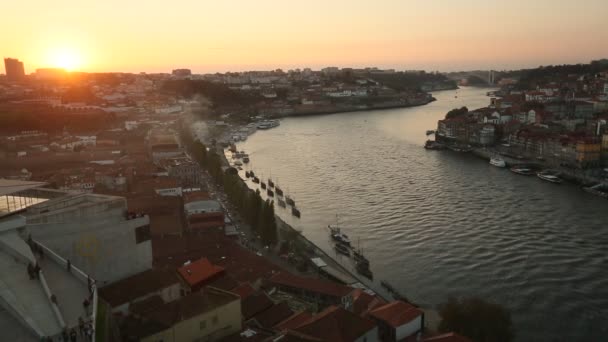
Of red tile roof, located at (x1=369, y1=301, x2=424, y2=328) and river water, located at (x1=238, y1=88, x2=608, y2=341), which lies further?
river water, located at (x1=238, y1=88, x2=608, y2=341)

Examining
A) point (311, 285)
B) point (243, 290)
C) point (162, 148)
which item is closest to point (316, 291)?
point (311, 285)

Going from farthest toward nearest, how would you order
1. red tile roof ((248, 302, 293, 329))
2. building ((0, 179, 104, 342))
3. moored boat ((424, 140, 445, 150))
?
moored boat ((424, 140, 445, 150))
red tile roof ((248, 302, 293, 329))
building ((0, 179, 104, 342))

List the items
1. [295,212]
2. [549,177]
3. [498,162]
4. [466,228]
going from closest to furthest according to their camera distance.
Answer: [466,228]
[295,212]
[549,177]
[498,162]

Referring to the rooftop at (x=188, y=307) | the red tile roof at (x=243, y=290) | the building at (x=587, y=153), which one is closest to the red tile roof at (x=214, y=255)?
the red tile roof at (x=243, y=290)

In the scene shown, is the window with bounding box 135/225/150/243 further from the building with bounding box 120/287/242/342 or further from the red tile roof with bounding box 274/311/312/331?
the red tile roof with bounding box 274/311/312/331

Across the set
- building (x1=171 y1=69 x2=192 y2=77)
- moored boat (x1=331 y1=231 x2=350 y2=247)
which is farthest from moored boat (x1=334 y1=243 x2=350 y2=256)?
building (x1=171 y1=69 x2=192 y2=77)

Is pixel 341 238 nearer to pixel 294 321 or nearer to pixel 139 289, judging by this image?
pixel 294 321
